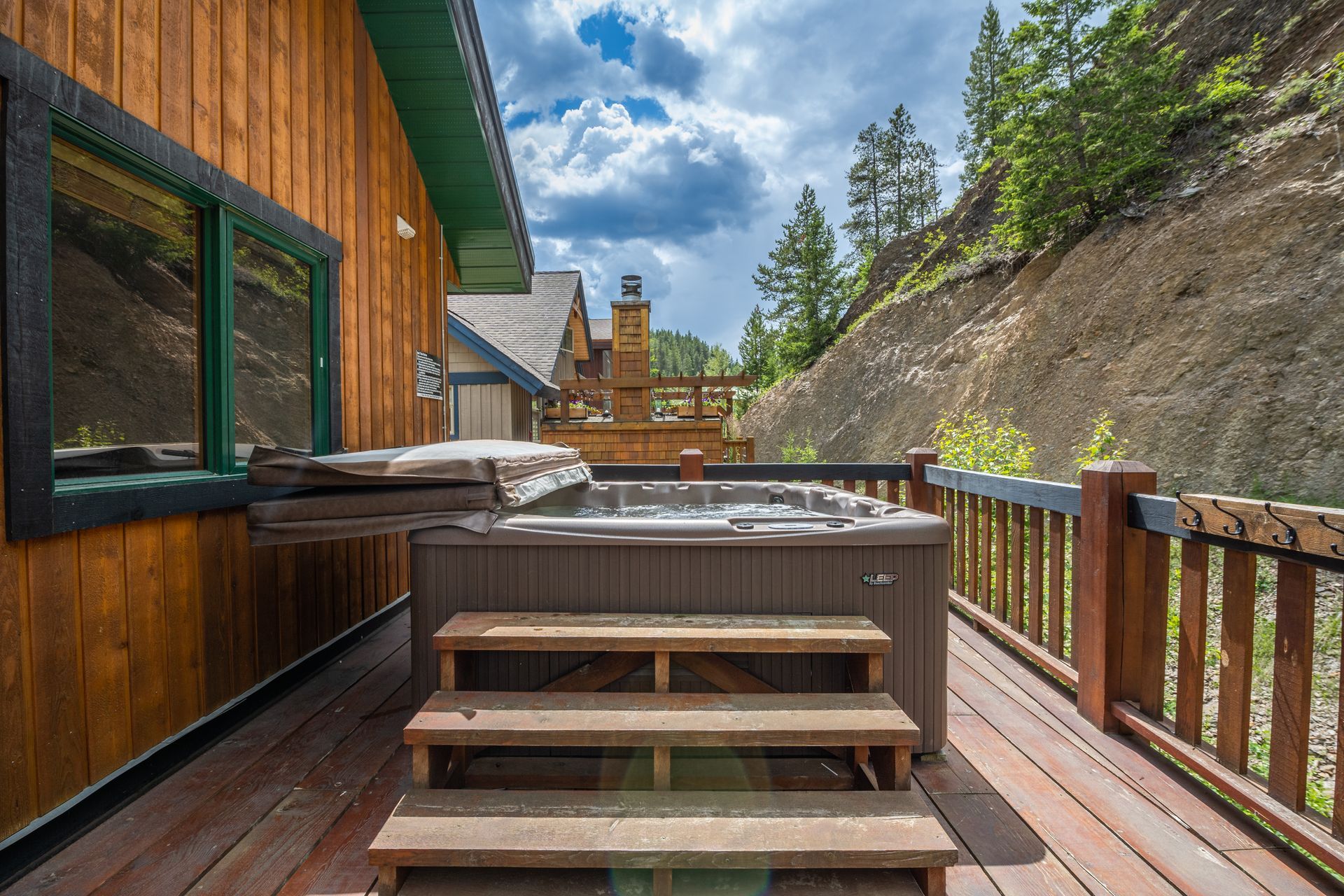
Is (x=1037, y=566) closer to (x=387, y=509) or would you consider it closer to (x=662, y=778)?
(x=662, y=778)

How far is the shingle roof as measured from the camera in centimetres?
873

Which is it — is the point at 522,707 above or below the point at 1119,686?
above

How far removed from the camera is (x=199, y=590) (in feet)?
6.47

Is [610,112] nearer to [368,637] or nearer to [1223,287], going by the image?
[1223,287]

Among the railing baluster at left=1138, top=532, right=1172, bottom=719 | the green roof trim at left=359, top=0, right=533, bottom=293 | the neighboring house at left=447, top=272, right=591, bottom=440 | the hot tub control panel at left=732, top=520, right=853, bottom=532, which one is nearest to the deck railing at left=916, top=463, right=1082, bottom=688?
the railing baluster at left=1138, top=532, right=1172, bottom=719

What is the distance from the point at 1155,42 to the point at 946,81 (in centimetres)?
1288

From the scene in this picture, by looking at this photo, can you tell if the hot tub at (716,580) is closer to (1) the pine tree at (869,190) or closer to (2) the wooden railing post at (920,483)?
(2) the wooden railing post at (920,483)

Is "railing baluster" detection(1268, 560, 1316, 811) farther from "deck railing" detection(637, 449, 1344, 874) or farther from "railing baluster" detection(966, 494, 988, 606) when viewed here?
"railing baluster" detection(966, 494, 988, 606)

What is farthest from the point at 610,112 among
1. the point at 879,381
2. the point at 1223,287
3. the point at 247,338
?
the point at 247,338

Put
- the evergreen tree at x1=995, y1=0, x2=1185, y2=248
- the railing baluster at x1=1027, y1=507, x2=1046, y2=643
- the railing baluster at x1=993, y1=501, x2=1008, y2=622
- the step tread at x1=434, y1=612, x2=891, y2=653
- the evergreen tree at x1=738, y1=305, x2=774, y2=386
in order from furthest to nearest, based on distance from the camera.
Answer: the evergreen tree at x1=738, y1=305, x2=774, y2=386
the evergreen tree at x1=995, y1=0, x2=1185, y2=248
the railing baluster at x1=993, y1=501, x2=1008, y2=622
the railing baluster at x1=1027, y1=507, x2=1046, y2=643
the step tread at x1=434, y1=612, x2=891, y2=653

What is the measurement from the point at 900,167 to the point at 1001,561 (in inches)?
926

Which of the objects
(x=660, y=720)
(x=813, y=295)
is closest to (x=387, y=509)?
(x=660, y=720)

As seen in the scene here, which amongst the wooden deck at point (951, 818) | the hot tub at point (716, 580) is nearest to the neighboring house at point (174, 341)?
the wooden deck at point (951, 818)

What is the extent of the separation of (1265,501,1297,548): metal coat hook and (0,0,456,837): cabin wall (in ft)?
9.47
